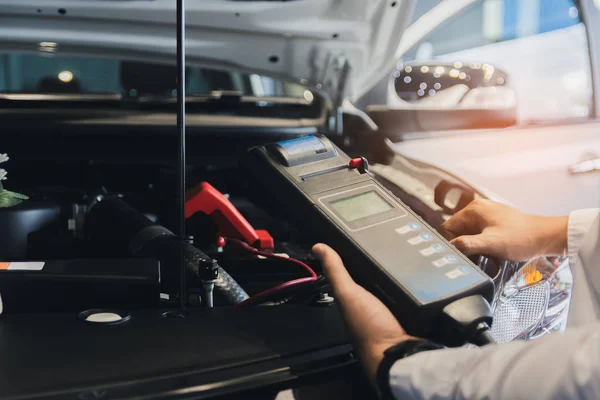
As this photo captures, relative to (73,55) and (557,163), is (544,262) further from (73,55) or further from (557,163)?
(557,163)

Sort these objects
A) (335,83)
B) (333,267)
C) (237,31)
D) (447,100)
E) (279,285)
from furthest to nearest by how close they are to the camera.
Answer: (447,100), (335,83), (237,31), (279,285), (333,267)

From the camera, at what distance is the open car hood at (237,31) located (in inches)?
45.8

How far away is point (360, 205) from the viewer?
23.2 inches

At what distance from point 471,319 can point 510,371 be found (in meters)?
0.07

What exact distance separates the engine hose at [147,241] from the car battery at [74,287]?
0.18ft

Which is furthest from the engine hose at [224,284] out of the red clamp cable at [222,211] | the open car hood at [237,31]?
the open car hood at [237,31]

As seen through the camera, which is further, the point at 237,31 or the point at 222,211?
the point at 237,31

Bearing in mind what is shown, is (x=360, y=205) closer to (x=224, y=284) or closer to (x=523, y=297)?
(x=224, y=284)

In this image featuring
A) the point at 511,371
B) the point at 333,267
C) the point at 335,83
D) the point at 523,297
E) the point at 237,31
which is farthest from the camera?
the point at 335,83

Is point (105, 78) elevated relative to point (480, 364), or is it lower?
elevated

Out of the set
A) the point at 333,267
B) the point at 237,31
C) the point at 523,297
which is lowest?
the point at 523,297

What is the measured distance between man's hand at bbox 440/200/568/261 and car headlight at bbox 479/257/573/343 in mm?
36

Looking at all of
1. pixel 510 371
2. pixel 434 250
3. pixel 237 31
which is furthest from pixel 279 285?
pixel 237 31

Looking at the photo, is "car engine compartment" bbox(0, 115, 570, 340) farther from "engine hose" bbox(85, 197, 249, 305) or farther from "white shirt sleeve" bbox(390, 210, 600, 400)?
"white shirt sleeve" bbox(390, 210, 600, 400)
